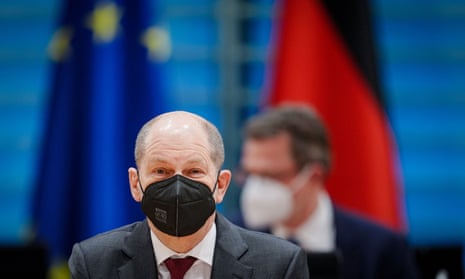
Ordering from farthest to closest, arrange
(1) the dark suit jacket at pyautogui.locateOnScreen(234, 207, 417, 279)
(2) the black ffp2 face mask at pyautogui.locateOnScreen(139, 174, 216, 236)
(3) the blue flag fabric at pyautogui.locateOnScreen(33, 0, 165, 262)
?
(3) the blue flag fabric at pyautogui.locateOnScreen(33, 0, 165, 262)
(1) the dark suit jacket at pyautogui.locateOnScreen(234, 207, 417, 279)
(2) the black ffp2 face mask at pyautogui.locateOnScreen(139, 174, 216, 236)

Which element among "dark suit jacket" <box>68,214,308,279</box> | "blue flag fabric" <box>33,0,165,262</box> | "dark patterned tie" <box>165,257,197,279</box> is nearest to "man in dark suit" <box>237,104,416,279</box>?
"blue flag fabric" <box>33,0,165,262</box>

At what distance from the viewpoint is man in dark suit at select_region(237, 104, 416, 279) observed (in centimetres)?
367

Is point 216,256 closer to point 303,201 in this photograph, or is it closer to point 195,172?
point 195,172

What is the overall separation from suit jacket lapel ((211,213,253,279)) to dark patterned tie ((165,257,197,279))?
50 millimetres

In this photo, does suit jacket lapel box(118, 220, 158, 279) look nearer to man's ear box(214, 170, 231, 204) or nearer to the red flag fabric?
man's ear box(214, 170, 231, 204)

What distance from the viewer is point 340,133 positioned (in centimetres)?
498

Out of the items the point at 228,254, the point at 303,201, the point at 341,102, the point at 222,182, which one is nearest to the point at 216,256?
the point at 228,254

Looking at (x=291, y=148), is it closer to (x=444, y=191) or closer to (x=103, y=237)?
(x=103, y=237)

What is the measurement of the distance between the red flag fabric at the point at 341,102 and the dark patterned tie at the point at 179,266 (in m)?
3.35

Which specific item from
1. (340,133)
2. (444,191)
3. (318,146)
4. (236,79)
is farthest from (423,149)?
(318,146)

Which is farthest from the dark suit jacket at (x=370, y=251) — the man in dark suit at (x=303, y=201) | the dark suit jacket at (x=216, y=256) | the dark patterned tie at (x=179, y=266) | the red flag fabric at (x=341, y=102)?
the dark patterned tie at (x=179, y=266)

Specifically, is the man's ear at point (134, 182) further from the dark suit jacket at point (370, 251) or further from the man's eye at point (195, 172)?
the dark suit jacket at point (370, 251)

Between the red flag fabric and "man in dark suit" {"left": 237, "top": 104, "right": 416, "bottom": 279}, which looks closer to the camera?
"man in dark suit" {"left": 237, "top": 104, "right": 416, "bottom": 279}

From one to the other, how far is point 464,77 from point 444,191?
2.96 feet
